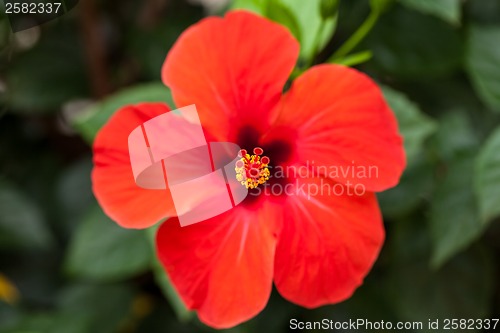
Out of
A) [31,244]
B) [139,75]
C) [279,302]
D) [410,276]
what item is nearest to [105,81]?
[139,75]

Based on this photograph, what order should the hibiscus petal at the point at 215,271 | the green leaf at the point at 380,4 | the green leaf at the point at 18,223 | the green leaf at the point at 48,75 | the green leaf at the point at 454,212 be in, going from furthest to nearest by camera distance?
the green leaf at the point at 48,75
the green leaf at the point at 18,223
the green leaf at the point at 454,212
the green leaf at the point at 380,4
the hibiscus petal at the point at 215,271

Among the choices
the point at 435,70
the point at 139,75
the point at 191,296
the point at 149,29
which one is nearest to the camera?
the point at 191,296

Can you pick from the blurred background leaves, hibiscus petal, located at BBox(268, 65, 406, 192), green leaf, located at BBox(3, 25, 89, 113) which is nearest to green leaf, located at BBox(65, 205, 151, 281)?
the blurred background leaves

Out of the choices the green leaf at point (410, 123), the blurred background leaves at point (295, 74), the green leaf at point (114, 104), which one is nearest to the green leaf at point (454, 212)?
the blurred background leaves at point (295, 74)

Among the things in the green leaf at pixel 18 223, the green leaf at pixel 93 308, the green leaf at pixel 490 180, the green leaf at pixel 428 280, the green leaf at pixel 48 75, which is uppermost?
the green leaf at pixel 490 180

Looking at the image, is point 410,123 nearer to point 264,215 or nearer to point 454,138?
point 454,138

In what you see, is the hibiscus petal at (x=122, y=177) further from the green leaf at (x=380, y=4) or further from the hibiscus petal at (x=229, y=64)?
the green leaf at (x=380, y=4)

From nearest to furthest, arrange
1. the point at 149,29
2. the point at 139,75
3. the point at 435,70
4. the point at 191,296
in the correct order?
the point at 191,296 < the point at 435,70 < the point at 149,29 < the point at 139,75

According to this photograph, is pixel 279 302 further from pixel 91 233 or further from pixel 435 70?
pixel 435 70
